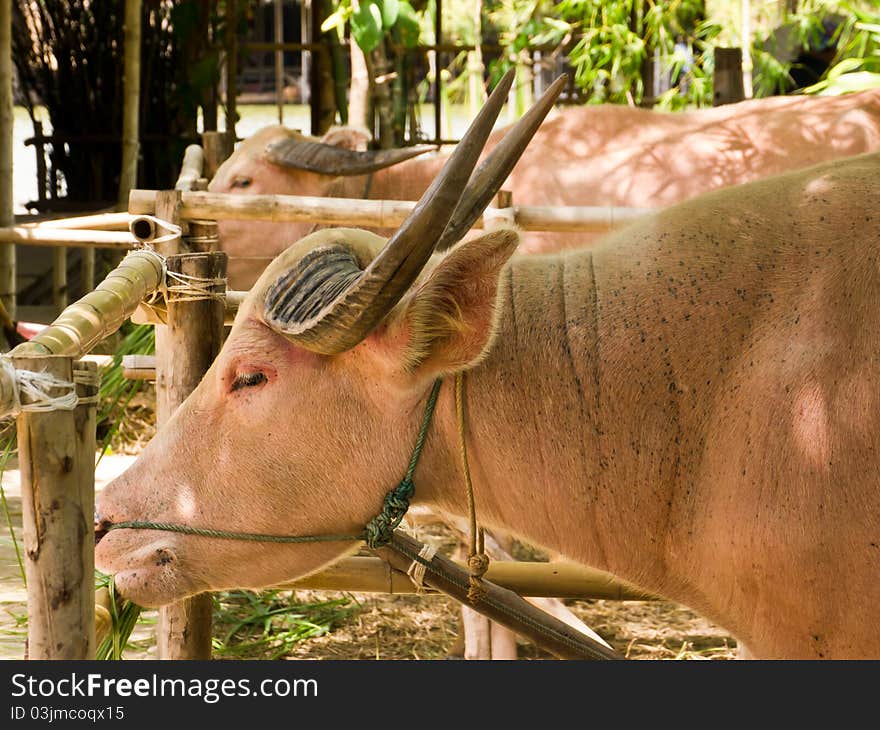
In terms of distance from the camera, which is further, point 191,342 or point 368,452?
point 191,342

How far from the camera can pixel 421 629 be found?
5.30 m

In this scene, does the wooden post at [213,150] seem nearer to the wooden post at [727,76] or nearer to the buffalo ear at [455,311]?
the wooden post at [727,76]

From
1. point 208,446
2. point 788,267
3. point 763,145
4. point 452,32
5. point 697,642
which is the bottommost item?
point 697,642

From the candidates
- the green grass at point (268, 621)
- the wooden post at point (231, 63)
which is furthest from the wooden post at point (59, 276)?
the green grass at point (268, 621)

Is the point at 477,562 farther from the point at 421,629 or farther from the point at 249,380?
the point at 421,629

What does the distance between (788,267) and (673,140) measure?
4.02 metres

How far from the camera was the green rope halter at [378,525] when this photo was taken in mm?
2445

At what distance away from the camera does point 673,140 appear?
20.3ft

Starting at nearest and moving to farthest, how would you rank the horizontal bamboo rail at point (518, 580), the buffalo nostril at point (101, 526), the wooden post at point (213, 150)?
the buffalo nostril at point (101, 526)
the horizontal bamboo rail at point (518, 580)
the wooden post at point (213, 150)

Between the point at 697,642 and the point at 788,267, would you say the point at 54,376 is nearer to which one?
the point at 788,267

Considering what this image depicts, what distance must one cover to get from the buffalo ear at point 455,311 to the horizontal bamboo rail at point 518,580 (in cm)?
121

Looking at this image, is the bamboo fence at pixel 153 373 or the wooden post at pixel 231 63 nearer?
the bamboo fence at pixel 153 373
